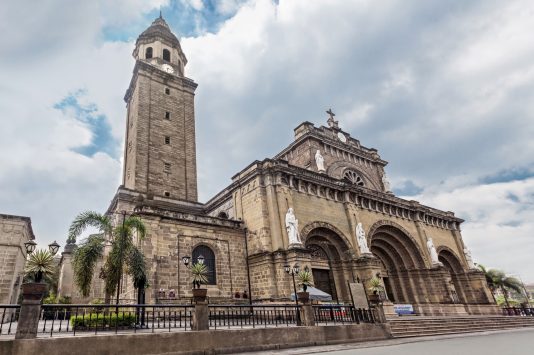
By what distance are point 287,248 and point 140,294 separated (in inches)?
378

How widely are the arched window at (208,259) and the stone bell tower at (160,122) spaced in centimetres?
904

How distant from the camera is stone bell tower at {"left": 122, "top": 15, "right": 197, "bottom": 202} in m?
30.5

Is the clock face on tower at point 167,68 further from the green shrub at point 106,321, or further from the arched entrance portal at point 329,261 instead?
the green shrub at point 106,321

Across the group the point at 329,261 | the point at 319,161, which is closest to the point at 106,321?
the point at 329,261

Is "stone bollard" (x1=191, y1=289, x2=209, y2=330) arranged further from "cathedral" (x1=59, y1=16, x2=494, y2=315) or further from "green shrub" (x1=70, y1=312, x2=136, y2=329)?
"cathedral" (x1=59, y1=16, x2=494, y2=315)

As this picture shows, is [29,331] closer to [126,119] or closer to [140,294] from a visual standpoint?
[140,294]

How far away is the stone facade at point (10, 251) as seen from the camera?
1930 centimetres

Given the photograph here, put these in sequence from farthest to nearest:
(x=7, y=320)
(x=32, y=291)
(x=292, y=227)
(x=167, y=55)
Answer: (x=167, y=55), (x=292, y=227), (x=7, y=320), (x=32, y=291)

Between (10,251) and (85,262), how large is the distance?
8.28 metres

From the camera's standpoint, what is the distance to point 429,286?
1260 inches

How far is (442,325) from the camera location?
20.4 m

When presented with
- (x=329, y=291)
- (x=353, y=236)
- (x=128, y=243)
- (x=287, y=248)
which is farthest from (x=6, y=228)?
(x=353, y=236)

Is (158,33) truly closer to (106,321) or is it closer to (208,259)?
(208,259)

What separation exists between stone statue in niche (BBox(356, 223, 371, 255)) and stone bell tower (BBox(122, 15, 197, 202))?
610 inches
